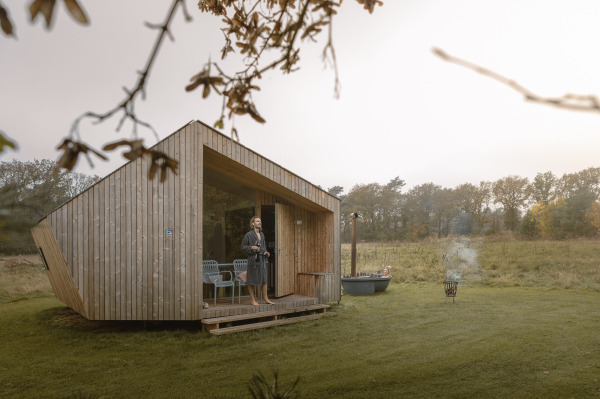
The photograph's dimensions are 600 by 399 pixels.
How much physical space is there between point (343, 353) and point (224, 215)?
4.78m

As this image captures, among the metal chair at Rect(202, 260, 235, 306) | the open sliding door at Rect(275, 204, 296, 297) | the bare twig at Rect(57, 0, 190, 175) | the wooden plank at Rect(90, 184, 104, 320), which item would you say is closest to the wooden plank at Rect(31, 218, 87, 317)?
the wooden plank at Rect(90, 184, 104, 320)

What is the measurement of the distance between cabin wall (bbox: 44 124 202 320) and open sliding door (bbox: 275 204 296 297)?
7.92 ft

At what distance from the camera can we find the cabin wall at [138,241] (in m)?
6.60

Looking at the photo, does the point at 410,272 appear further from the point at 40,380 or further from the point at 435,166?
the point at 435,166

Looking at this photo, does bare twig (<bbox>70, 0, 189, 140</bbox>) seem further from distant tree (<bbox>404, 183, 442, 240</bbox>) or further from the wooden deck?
distant tree (<bbox>404, 183, 442, 240</bbox>)

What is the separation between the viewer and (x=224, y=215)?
9.51 m

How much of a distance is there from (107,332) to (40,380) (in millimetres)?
2312

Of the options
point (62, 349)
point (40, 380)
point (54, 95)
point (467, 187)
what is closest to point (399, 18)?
point (54, 95)

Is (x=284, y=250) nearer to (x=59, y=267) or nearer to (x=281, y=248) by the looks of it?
(x=281, y=248)

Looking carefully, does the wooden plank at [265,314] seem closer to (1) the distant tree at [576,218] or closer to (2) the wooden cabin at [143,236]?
(2) the wooden cabin at [143,236]

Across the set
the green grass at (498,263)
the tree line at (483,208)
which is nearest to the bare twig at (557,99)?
the green grass at (498,263)

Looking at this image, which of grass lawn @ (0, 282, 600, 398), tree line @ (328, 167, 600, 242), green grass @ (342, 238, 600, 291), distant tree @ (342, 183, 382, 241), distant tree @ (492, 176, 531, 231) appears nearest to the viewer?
grass lawn @ (0, 282, 600, 398)

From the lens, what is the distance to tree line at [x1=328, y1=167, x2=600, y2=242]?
25.4m

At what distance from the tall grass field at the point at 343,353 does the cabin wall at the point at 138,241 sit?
595 mm
